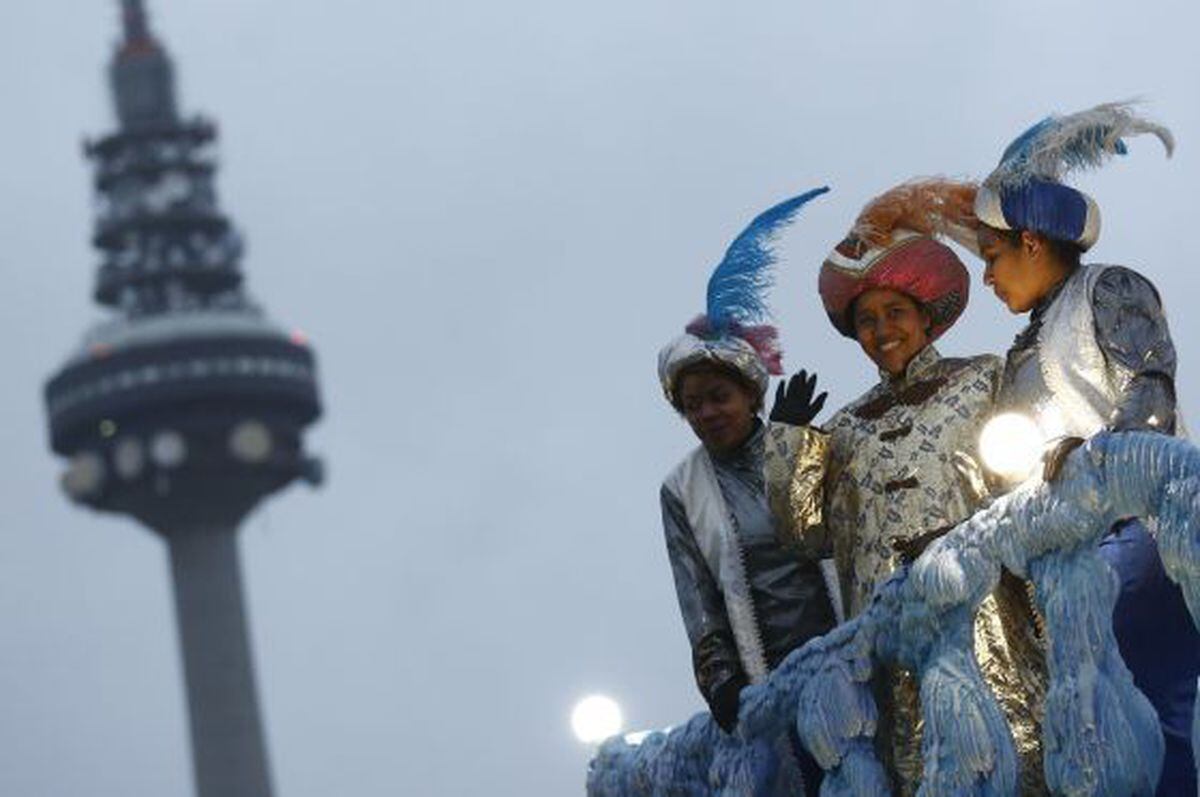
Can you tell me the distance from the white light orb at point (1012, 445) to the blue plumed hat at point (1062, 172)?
0.45 meters

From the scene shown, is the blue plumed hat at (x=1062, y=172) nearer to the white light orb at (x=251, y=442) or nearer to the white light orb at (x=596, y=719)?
the white light orb at (x=596, y=719)

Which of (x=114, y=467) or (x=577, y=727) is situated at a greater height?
(x=114, y=467)

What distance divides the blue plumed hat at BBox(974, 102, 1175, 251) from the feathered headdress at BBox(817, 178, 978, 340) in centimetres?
40

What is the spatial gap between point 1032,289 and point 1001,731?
1.13 metres

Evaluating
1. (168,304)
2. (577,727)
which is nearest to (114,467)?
(168,304)

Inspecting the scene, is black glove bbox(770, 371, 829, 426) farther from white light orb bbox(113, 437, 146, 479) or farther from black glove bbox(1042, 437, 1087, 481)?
white light orb bbox(113, 437, 146, 479)

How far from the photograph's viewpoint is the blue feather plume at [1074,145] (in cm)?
822

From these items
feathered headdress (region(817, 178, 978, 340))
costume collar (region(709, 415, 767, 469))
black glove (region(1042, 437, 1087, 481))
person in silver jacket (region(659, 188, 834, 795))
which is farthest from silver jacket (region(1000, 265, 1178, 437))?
costume collar (region(709, 415, 767, 469))

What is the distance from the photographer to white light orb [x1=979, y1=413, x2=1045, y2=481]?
8.19m

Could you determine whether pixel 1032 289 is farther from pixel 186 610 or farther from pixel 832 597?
pixel 186 610

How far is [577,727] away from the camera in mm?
10180

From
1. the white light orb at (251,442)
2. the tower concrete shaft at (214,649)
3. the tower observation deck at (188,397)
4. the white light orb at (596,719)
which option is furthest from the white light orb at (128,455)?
the white light orb at (596,719)

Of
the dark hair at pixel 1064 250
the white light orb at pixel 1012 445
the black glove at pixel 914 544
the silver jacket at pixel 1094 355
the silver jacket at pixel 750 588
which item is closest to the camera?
the silver jacket at pixel 1094 355

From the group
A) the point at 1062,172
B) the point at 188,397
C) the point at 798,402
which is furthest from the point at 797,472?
the point at 188,397
